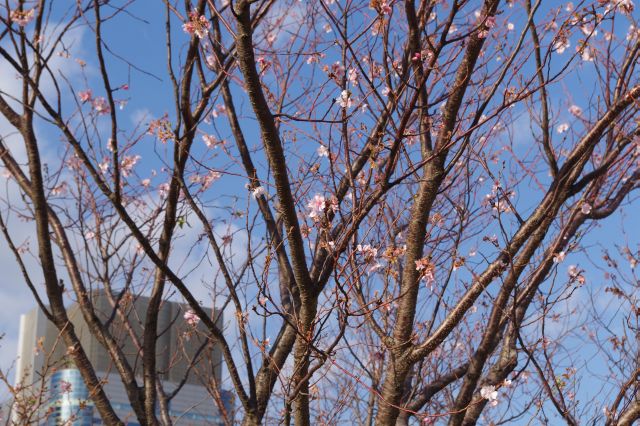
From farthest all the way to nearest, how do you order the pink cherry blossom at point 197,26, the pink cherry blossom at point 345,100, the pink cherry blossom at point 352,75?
the pink cherry blossom at point 352,75, the pink cherry blossom at point 197,26, the pink cherry blossom at point 345,100

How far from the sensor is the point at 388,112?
3613mm

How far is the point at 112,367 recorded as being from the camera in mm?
9414

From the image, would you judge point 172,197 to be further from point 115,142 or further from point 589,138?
point 589,138

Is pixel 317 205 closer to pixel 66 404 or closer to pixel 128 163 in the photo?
pixel 128 163

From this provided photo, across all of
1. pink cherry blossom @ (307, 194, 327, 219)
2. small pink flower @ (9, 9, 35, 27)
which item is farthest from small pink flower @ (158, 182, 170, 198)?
pink cherry blossom @ (307, 194, 327, 219)

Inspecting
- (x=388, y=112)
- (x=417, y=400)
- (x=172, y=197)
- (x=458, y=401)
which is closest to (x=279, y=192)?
(x=388, y=112)

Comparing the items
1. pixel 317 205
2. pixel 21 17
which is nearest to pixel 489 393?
pixel 317 205

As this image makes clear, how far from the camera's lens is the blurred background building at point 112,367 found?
5604mm

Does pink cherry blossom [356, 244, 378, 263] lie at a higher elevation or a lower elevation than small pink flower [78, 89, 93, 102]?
lower

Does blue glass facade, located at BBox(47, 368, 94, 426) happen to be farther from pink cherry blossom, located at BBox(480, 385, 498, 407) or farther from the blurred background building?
pink cherry blossom, located at BBox(480, 385, 498, 407)

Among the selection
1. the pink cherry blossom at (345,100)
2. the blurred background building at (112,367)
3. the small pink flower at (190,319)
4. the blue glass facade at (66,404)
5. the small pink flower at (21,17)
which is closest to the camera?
the pink cherry blossom at (345,100)

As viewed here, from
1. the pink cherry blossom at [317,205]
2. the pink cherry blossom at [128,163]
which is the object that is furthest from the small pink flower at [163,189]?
the pink cherry blossom at [317,205]

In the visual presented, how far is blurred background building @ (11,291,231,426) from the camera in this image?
5604 mm

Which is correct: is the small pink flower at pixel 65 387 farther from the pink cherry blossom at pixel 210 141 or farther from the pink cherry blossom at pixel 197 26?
the pink cherry blossom at pixel 197 26
